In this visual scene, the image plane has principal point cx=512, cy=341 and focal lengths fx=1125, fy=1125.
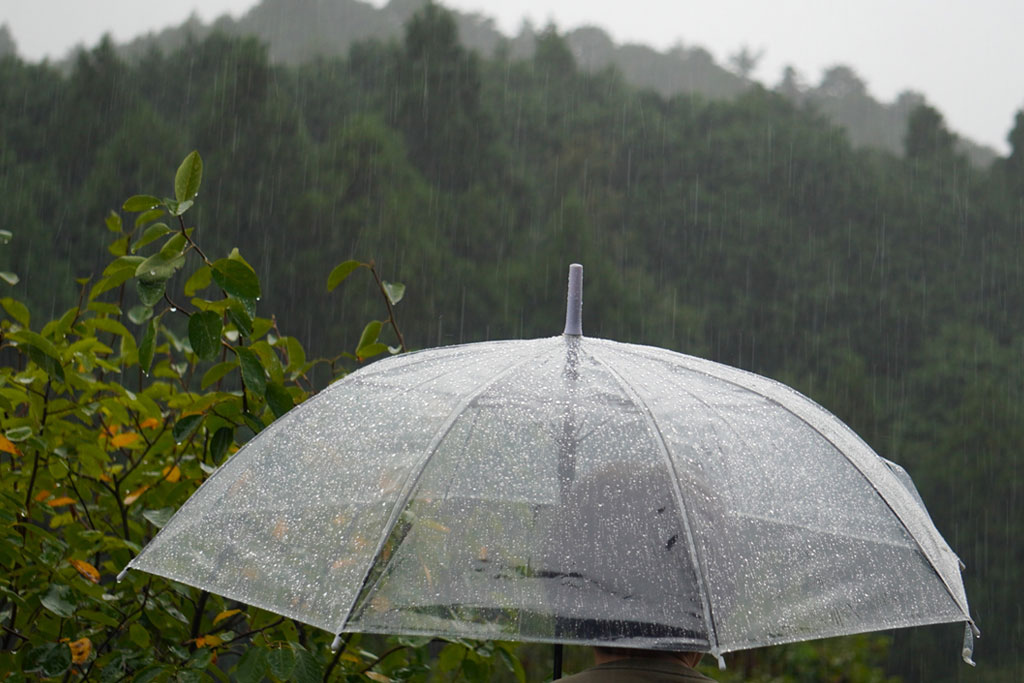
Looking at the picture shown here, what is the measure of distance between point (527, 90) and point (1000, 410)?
16572 millimetres

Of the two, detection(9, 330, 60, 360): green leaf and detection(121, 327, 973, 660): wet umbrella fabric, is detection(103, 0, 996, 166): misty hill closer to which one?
detection(9, 330, 60, 360): green leaf

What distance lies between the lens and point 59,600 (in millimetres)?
1697

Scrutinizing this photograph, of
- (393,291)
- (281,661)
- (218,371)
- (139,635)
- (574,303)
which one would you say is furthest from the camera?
(393,291)

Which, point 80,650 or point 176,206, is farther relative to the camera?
point 80,650

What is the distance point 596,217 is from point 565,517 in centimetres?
2996

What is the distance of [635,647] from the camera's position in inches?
44.3

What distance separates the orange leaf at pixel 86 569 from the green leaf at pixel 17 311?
46 cm

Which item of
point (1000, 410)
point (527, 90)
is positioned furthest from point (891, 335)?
point (527, 90)

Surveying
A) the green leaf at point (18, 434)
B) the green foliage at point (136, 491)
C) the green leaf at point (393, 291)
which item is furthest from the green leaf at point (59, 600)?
the green leaf at point (393, 291)

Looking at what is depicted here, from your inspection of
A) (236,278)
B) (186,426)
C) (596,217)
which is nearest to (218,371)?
(186,426)

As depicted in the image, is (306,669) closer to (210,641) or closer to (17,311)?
(210,641)

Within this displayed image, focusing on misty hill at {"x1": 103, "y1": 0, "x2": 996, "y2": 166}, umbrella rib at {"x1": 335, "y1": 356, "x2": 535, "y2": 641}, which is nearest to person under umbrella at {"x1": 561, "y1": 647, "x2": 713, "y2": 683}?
umbrella rib at {"x1": 335, "y1": 356, "x2": 535, "y2": 641}

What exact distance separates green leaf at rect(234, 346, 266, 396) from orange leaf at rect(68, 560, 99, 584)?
41 centimetres

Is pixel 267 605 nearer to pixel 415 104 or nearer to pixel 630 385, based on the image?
pixel 630 385
